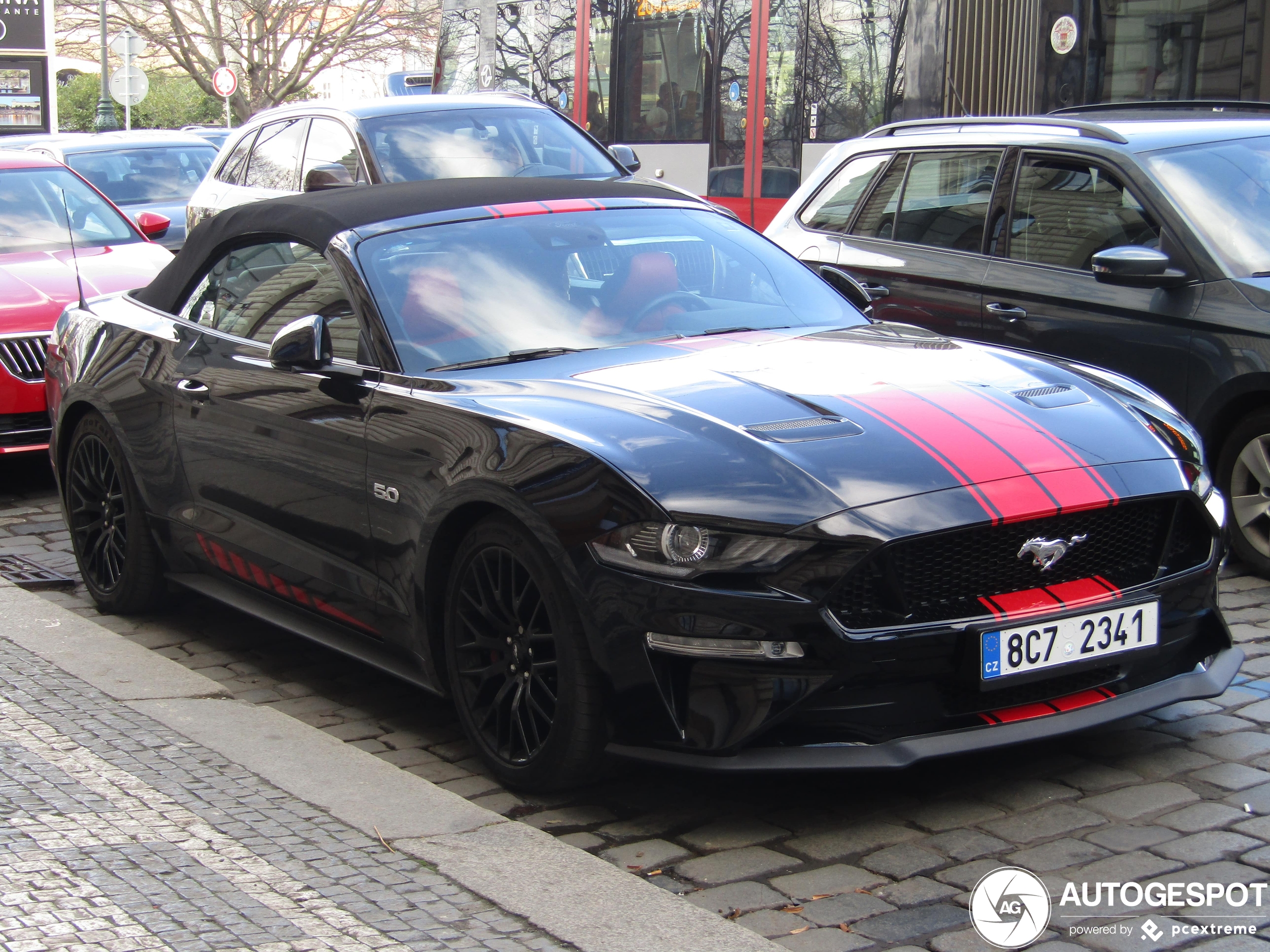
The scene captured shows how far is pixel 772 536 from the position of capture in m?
3.76

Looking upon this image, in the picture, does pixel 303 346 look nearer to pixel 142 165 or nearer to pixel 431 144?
pixel 431 144

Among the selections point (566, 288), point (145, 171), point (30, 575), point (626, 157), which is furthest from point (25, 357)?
point (145, 171)

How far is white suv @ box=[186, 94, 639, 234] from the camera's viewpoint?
10078mm

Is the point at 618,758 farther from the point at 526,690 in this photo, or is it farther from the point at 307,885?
the point at 307,885

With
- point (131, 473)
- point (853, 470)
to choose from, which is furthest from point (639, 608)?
point (131, 473)

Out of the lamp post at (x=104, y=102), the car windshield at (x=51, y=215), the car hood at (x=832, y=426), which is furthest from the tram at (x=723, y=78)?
the lamp post at (x=104, y=102)

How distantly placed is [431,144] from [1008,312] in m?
4.51

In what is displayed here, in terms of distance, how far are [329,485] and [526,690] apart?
1.06 metres

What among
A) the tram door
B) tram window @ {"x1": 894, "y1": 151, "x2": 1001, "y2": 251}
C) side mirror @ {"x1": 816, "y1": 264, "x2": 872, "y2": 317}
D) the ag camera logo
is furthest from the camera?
the tram door

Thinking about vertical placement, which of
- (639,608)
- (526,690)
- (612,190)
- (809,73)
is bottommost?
(526,690)

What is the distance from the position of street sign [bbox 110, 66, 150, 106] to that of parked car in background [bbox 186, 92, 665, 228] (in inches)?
788

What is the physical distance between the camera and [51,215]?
10297 millimetres

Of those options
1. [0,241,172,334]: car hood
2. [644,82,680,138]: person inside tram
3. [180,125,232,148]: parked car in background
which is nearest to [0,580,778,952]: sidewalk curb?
[0,241,172,334]: car hood

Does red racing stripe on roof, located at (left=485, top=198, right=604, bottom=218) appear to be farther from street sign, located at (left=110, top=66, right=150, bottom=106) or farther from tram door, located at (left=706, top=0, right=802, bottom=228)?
street sign, located at (left=110, top=66, right=150, bottom=106)
